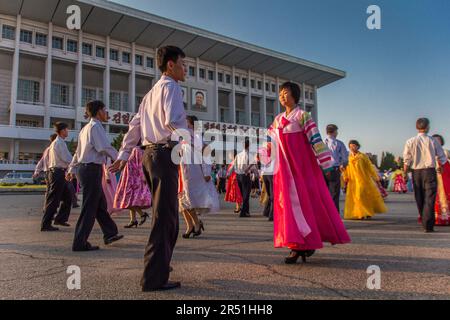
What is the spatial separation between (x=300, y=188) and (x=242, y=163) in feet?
20.8

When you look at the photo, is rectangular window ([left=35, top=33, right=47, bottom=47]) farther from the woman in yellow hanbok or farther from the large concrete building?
the woman in yellow hanbok

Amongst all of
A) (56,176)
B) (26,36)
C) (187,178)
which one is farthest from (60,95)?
(187,178)

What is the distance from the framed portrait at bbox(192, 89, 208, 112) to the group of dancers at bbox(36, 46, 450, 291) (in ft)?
148

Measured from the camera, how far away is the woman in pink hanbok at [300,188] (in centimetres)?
369

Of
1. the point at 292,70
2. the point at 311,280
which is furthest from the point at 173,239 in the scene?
the point at 292,70

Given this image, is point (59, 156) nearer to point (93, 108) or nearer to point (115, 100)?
point (93, 108)

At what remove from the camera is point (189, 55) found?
54.0 metres

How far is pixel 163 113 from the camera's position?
3033 mm

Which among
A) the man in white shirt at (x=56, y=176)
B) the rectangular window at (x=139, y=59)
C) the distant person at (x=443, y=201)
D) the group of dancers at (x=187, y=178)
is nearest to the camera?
the group of dancers at (x=187, y=178)

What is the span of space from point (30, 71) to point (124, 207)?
44.9 meters

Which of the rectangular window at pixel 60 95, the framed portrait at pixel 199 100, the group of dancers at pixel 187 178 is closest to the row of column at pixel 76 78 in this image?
the rectangular window at pixel 60 95

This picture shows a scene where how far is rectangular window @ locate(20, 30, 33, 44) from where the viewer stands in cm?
4144

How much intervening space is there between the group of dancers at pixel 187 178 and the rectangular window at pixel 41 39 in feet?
134

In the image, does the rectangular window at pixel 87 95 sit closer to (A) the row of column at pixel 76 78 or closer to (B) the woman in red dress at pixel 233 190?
(A) the row of column at pixel 76 78
